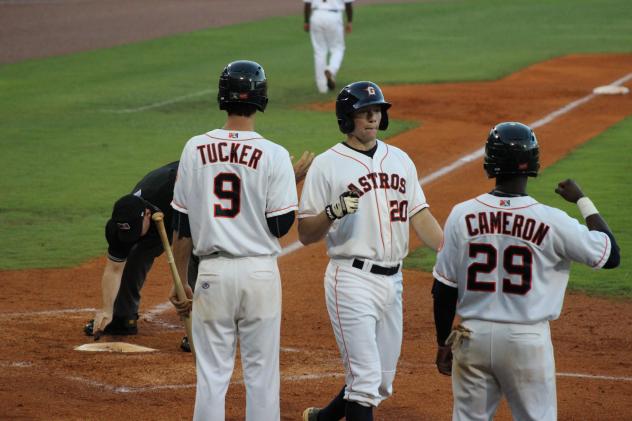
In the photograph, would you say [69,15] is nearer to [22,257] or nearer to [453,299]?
[22,257]

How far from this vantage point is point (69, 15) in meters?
34.5

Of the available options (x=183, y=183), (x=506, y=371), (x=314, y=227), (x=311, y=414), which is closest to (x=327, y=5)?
(x=311, y=414)

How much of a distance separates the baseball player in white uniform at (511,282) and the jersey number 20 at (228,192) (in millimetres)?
1158

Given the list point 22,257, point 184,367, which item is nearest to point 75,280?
point 22,257

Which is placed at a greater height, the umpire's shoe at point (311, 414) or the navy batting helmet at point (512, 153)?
the navy batting helmet at point (512, 153)

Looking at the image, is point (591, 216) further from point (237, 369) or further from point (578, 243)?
point (237, 369)

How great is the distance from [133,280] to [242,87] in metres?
3.24

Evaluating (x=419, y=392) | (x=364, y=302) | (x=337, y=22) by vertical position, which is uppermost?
(x=337, y=22)

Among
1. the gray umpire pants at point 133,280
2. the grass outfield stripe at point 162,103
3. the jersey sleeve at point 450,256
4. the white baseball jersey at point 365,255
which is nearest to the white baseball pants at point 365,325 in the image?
the white baseball jersey at point 365,255

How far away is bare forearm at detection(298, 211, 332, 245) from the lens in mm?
5992

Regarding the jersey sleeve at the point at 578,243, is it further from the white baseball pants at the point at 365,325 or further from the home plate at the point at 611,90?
the home plate at the point at 611,90

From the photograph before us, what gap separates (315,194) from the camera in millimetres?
6199

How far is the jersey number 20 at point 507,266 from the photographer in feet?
16.8

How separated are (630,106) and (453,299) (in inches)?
596
